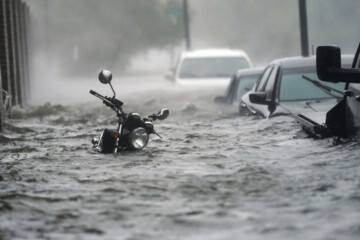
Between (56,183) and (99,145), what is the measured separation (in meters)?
1.92

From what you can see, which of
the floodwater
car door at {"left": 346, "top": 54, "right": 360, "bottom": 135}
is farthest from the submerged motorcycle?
car door at {"left": 346, "top": 54, "right": 360, "bottom": 135}

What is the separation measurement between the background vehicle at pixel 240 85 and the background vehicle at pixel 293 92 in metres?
2.88

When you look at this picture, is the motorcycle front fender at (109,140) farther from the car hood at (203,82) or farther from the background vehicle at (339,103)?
the car hood at (203,82)

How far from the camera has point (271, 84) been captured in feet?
35.7

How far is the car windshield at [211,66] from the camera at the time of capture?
1889 cm

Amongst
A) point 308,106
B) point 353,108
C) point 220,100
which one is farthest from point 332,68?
point 220,100

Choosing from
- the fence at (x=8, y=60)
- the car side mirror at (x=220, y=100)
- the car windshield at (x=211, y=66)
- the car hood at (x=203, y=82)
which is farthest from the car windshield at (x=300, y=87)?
the car windshield at (x=211, y=66)

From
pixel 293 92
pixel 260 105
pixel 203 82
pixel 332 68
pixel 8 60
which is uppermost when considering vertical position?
pixel 332 68

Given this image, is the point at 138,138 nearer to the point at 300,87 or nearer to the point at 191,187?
the point at 191,187

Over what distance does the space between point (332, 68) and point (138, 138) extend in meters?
2.95

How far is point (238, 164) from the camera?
782 cm

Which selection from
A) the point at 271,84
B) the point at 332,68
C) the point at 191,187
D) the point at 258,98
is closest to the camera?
the point at 332,68

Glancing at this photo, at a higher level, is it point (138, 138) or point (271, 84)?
point (271, 84)

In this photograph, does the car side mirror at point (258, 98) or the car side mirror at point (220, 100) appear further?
the car side mirror at point (220, 100)
